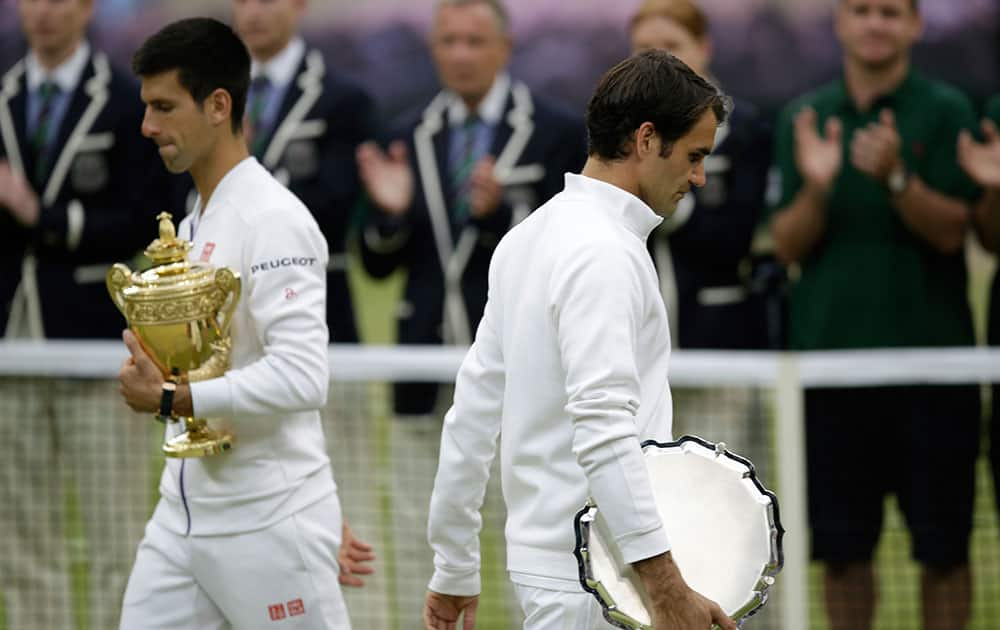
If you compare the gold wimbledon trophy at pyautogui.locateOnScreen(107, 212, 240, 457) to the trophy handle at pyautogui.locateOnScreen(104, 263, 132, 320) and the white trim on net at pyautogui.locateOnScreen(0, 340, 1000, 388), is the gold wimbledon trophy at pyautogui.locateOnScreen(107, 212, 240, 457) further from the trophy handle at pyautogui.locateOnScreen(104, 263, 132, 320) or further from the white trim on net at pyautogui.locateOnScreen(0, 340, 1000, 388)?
the white trim on net at pyautogui.locateOnScreen(0, 340, 1000, 388)

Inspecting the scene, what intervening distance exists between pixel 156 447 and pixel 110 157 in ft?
4.33

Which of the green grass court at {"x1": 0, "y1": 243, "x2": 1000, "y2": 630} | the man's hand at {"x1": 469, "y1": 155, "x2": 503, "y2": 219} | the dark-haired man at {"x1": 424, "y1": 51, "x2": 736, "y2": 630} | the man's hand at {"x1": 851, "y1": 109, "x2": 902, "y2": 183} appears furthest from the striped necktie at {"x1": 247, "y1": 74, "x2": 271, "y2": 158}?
the dark-haired man at {"x1": 424, "y1": 51, "x2": 736, "y2": 630}

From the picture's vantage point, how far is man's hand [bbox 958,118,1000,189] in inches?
263

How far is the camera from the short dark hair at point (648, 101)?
329 cm

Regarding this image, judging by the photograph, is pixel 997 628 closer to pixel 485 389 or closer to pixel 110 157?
pixel 485 389

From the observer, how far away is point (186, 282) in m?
3.99

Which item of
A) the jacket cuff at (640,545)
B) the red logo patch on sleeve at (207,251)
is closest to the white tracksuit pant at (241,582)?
the red logo patch on sleeve at (207,251)

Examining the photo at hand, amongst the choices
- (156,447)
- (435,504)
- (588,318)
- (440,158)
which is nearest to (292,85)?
(440,158)

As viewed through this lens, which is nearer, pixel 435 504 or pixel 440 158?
pixel 435 504

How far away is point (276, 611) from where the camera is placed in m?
4.10

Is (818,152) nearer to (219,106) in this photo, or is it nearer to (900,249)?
(900,249)

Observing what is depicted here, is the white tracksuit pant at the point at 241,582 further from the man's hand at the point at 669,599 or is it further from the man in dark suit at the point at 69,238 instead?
the man in dark suit at the point at 69,238

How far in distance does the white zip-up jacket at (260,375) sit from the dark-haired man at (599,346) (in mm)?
704

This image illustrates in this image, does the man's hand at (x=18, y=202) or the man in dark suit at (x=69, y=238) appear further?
the man's hand at (x=18, y=202)
